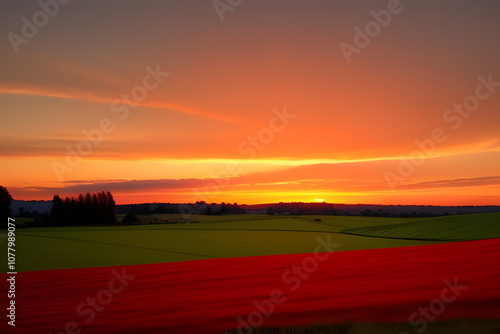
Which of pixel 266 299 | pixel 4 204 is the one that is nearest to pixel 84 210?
pixel 4 204

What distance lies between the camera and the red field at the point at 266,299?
760cm

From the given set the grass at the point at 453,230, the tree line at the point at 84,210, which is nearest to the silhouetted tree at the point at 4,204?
the tree line at the point at 84,210

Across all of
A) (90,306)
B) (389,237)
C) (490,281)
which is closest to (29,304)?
(90,306)

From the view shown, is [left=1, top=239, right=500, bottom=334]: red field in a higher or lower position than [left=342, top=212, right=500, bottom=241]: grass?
lower

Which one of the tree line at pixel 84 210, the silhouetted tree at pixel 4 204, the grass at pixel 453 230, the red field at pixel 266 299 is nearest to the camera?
the red field at pixel 266 299

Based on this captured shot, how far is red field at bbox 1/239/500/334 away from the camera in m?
7.60

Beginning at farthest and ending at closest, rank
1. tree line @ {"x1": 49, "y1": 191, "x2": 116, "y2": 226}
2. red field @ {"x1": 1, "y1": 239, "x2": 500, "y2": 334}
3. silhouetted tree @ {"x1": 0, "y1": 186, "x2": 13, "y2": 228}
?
tree line @ {"x1": 49, "y1": 191, "x2": 116, "y2": 226} < silhouetted tree @ {"x1": 0, "y1": 186, "x2": 13, "y2": 228} < red field @ {"x1": 1, "y1": 239, "x2": 500, "y2": 334}

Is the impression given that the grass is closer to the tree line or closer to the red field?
the red field

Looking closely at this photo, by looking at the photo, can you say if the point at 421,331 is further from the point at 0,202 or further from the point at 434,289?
the point at 0,202

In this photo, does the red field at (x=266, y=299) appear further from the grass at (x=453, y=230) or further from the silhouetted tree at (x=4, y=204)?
the silhouetted tree at (x=4, y=204)

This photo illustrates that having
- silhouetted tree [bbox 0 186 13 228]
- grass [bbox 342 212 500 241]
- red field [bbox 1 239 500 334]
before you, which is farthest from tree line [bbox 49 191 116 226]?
red field [bbox 1 239 500 334]

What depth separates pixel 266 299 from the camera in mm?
9680

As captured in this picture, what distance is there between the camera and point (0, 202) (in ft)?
217

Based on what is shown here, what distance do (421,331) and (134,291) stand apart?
9.82 metres
